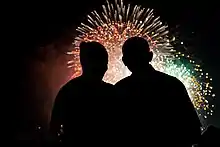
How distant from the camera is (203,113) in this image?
14227 millimetres

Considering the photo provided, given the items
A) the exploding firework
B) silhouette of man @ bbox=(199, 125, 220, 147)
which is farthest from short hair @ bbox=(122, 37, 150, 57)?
the exploding firework

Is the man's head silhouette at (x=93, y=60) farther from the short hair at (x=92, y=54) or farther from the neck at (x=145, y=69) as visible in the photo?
the neck at (x=145, y=69)

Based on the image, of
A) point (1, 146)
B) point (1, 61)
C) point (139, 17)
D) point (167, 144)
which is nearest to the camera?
point (167, 144)

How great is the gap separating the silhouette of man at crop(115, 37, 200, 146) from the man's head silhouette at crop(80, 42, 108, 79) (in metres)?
0.16

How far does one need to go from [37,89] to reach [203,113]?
545cm

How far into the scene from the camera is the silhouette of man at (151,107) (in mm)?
2992

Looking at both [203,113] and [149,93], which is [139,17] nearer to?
[203,113]

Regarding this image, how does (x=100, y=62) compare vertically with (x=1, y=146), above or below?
above

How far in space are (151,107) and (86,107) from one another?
426 mm

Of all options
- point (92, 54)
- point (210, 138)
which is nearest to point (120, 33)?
point (92, 54)

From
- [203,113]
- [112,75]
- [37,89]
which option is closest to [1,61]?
[37,89]

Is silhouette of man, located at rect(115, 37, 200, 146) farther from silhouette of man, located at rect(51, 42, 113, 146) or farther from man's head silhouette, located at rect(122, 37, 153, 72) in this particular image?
silhouette of man, located at rect(51, 42, 113, 146)

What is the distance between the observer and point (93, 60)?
10.1 ft

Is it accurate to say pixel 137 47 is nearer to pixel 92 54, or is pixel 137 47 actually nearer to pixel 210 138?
pixel 92 54
